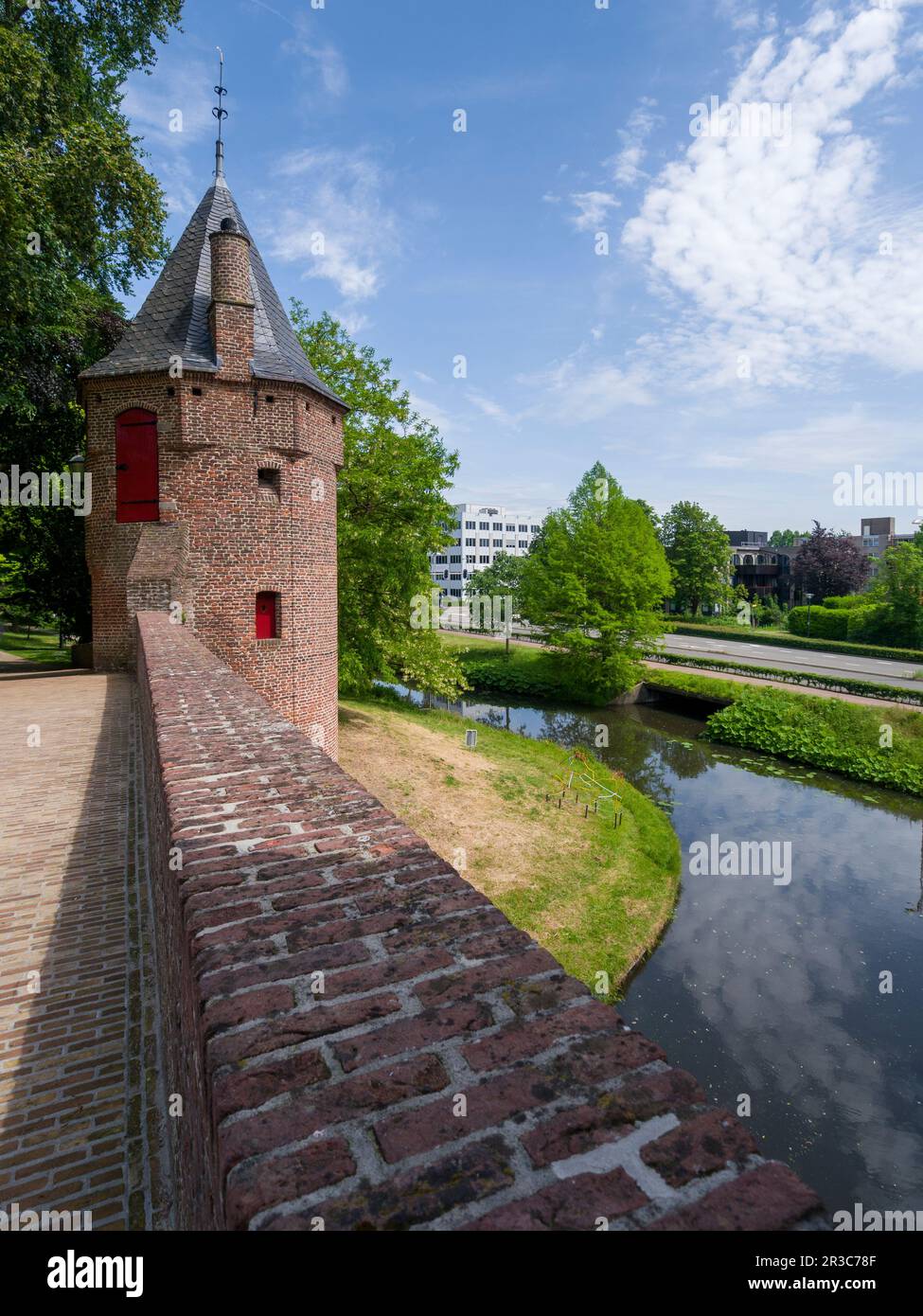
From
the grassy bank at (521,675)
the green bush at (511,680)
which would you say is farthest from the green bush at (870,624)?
the green bush at (511,680)

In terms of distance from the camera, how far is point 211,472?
12.7 m

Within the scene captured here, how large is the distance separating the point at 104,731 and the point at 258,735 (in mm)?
6475

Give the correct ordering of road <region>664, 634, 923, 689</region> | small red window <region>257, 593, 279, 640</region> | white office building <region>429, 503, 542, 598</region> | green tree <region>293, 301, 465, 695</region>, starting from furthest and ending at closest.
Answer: white office building <region>429, 503, 542, 598</region>
road <region>664, 634, 923, 689</region>
green tree <region>293, 301, 465, 695</region>
small red window <region>257, 593, 279, 640</region>

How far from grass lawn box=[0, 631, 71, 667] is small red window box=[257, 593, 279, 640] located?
11.2m

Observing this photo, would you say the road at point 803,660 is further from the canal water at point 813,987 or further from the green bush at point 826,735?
the canal water at point 813,987

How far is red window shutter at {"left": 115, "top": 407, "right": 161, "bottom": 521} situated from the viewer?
12875mm

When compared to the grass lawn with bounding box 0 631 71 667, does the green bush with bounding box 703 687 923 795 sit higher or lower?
lower

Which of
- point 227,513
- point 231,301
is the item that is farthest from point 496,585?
point 231,301

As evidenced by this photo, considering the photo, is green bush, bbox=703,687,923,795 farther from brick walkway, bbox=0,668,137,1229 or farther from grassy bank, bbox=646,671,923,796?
brick walkway, bbox=0,668,137,1229

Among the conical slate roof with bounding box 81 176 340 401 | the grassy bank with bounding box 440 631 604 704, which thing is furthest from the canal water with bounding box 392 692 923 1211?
the grassy bank with bounding box 440 631 604 704

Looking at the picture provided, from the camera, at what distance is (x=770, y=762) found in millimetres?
24312
